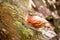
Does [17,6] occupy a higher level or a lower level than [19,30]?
higher

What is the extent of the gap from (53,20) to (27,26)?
3.02m

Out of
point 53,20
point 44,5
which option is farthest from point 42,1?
point 53,20

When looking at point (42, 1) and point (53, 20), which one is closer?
point (53, 20)

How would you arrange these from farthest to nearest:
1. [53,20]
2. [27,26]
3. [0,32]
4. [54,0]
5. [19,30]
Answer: [54,0], [53,20], [27,26], [19,30], [0,32]

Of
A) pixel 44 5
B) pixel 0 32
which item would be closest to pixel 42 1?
pixel 44 5

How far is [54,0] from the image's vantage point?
10586 mm

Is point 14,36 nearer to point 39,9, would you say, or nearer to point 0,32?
point 0,32

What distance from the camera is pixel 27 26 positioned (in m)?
5.80

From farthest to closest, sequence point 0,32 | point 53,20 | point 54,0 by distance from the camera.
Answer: point 54,0
point 53,20
point 0,32

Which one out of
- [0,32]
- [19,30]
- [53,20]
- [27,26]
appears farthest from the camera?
[53,20]

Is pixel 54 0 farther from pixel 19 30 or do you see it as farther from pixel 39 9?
pixel 19 30

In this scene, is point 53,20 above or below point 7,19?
below

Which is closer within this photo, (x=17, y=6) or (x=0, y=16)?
(x=0, y=16)

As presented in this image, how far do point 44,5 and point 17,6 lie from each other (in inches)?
136
